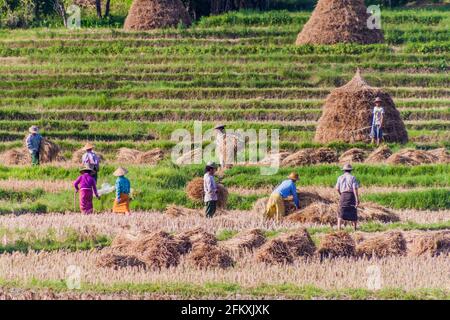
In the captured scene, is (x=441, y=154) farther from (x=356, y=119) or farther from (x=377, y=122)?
(x=356, y=119)

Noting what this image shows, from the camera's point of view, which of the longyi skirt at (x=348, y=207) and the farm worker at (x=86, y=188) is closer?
the longyi skirt at (x=348, y=207)

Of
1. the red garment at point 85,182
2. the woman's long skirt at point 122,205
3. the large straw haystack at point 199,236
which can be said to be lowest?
the woman's long skirt at point 122,205

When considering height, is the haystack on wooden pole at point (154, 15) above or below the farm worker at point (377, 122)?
above

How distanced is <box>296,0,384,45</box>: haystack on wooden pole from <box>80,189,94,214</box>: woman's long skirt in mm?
16631

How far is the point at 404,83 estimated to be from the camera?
3381 centimetres

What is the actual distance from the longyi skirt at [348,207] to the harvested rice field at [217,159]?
27 cm

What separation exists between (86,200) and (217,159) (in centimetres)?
512

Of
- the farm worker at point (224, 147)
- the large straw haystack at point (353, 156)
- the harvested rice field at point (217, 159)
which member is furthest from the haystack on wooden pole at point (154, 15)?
the large straw haystack at point (353, 156)

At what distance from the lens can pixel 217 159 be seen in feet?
84.9

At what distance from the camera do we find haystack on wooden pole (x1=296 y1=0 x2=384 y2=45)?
122 ft

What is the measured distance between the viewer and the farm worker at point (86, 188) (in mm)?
20859

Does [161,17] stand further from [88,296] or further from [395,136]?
[88,296]

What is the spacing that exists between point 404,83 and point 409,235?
15492 mm

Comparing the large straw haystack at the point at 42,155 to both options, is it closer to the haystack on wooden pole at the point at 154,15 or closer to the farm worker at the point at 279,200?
the farm worker at the point at 279,200
